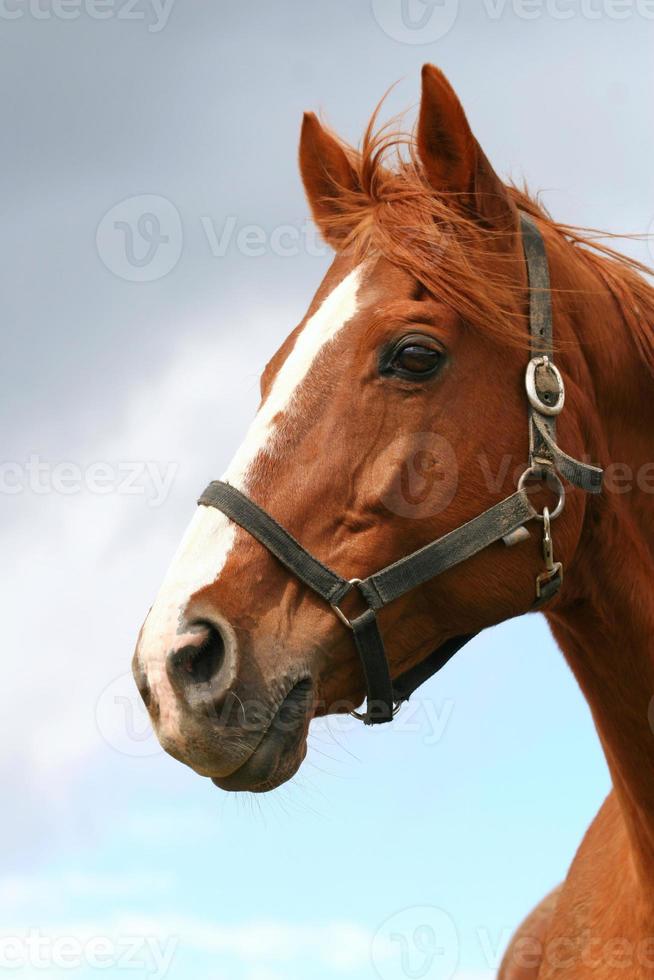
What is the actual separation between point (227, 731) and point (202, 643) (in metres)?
0.31

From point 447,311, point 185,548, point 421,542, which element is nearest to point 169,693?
point 185,548

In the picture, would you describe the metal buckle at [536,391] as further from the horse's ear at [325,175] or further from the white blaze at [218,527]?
the horse's ear at [325,175]

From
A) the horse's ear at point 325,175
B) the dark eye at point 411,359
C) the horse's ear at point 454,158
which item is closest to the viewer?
the dark eye at point 411,359

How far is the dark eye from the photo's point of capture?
170 inches

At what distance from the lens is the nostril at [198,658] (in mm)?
3807

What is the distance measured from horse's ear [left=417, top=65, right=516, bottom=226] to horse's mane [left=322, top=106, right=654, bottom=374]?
0.19 feet

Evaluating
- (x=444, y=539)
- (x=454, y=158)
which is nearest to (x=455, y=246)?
(x=454, y=158)

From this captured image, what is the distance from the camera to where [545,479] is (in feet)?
14.5

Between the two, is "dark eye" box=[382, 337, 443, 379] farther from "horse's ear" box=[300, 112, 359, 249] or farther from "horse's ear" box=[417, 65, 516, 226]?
"horse's ear" box=[300, 112, 359, 249]

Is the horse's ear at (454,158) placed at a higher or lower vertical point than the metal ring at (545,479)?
higher

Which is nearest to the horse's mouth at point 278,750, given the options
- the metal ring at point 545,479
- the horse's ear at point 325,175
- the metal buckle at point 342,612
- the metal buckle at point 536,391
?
the metal buckle at point 342,612

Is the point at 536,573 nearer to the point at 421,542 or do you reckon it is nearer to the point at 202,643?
the point at 421,542

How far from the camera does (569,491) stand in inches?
175

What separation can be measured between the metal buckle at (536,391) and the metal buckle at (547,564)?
1.23 feet
